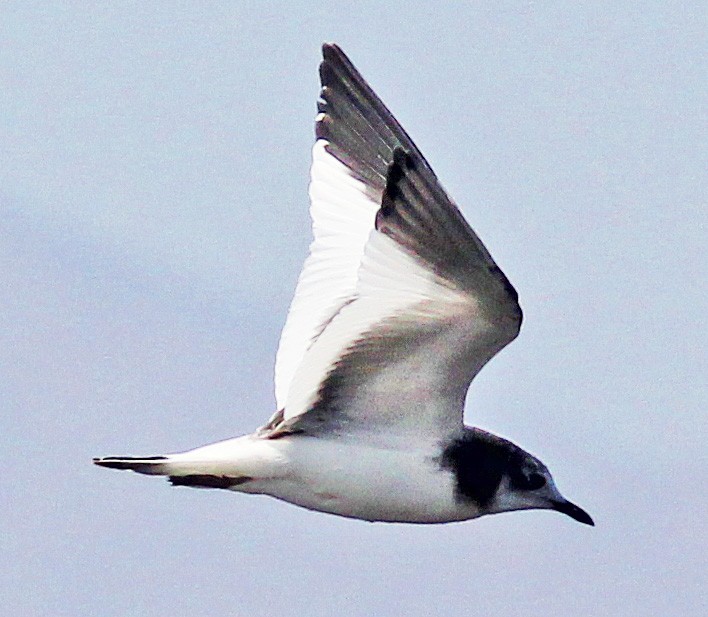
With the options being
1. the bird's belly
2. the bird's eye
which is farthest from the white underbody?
the bird's eye

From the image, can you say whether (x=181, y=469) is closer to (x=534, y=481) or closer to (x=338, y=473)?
(x=338, y=473)

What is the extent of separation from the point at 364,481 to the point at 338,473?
0.11m

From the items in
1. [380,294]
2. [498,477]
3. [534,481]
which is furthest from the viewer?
[534,481]

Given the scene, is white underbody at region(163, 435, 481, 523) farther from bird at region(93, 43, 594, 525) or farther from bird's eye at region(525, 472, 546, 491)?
bird's eye at region(525, 472, 546, 491)

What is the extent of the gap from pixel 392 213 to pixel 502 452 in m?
1.35

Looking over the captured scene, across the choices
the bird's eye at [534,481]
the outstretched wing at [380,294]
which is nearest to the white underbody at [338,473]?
the outstretched wing at [380,294]

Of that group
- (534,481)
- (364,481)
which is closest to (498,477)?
(534,481)

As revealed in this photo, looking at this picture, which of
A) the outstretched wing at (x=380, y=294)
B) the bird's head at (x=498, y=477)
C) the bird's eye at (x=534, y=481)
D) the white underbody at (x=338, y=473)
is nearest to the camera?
the outstretched wing at (x=380, y=294)

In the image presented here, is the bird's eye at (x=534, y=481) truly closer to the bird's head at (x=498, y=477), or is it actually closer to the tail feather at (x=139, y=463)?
the bird's head at (x=498, y=477)

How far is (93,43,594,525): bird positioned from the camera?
8.50 metres

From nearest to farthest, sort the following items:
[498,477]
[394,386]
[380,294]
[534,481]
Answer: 1. [380,294]
2. [394,386]
3. [498,477]
4. [534,481]

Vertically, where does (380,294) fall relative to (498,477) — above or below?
above

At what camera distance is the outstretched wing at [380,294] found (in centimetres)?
848

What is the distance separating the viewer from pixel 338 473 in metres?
9.01
